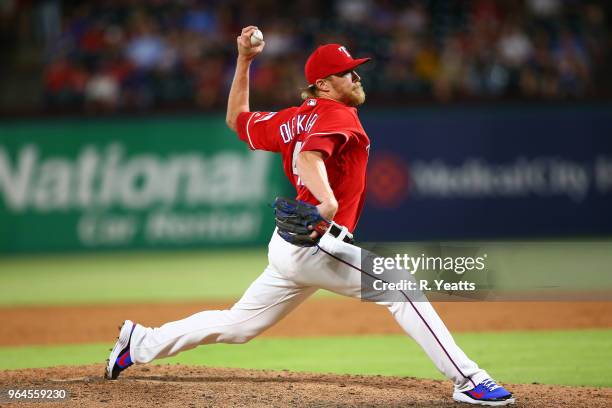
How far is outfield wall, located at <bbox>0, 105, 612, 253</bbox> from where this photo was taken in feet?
44.6

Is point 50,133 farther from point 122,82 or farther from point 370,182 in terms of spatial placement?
point 370,182

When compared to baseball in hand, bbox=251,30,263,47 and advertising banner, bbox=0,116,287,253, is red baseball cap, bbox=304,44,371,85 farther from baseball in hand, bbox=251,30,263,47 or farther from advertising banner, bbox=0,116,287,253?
advertising banner, bbox=0,116,287,253

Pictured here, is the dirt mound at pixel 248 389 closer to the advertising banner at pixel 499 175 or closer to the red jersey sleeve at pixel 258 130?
the red jersey sleeve at pixel 258 130

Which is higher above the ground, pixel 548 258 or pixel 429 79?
pixel 429 79

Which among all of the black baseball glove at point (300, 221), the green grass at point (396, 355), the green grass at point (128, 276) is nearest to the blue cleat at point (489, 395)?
the green grass at point (396, 355)

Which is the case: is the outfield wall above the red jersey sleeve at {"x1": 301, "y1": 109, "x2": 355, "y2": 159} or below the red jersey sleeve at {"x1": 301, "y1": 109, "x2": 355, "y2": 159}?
above

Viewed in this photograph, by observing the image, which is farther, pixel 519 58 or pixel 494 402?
pixel 519 58

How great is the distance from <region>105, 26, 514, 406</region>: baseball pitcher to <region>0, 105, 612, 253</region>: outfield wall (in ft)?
26.9

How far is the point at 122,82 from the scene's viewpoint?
1437 centimetres

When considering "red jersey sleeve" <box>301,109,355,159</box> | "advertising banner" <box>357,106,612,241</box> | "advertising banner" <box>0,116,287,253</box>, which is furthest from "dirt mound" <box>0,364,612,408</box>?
"advertising banner" <box>357,106,612,241</box>

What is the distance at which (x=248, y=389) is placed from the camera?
5.48m

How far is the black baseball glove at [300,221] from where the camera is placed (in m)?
4.68

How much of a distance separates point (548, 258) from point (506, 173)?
2.26 metres

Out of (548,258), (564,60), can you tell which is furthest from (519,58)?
(548,258)
